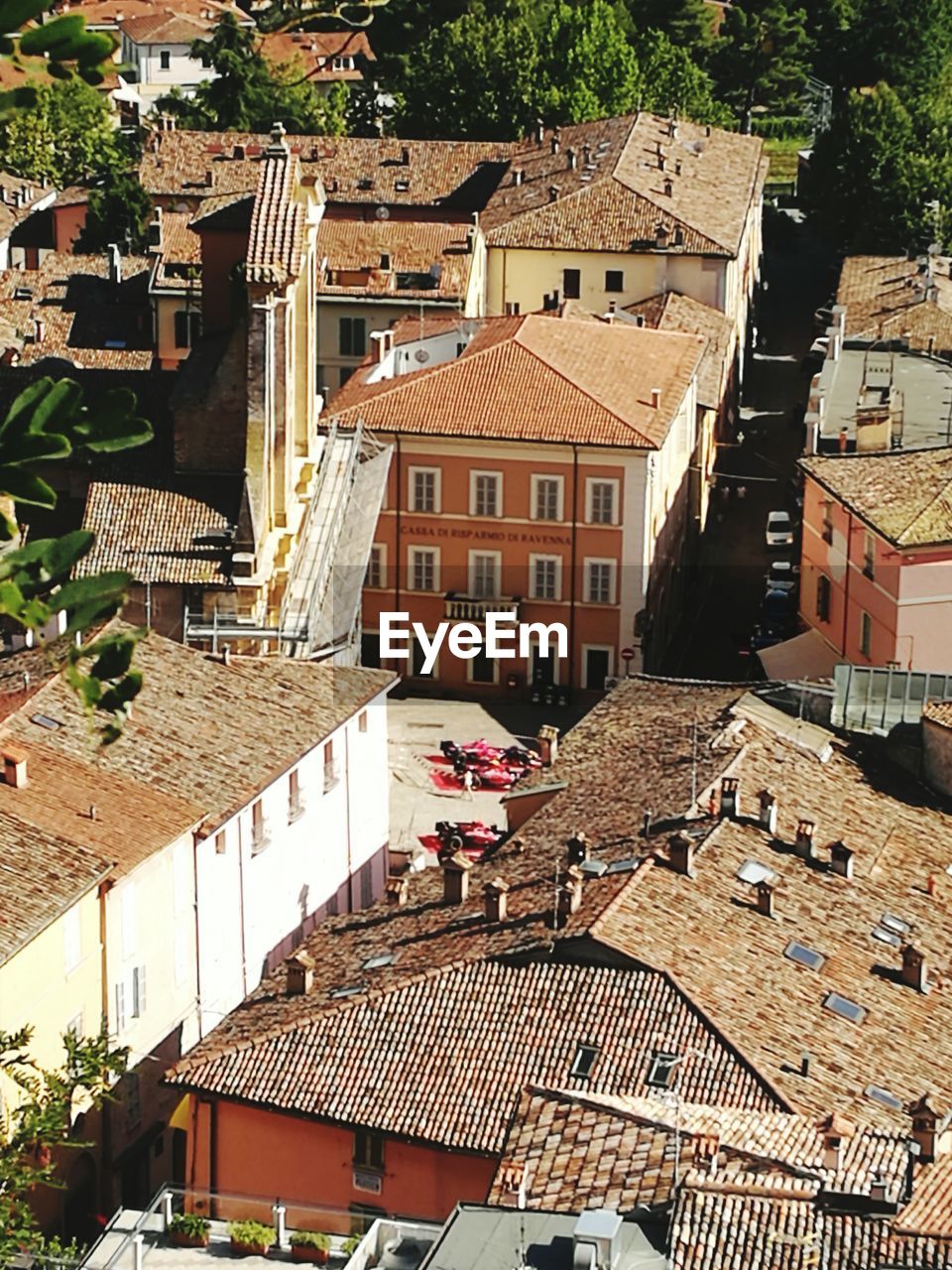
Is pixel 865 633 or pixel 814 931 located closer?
pixel 814 931

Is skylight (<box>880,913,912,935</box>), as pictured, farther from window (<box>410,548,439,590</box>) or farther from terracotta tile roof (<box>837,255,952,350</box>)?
terracotta tile roof (<box>837,255,952,350</box>)

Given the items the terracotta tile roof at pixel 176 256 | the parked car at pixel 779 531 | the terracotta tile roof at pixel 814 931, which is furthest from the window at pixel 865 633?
the terracotta tile roof at pixel 176 256

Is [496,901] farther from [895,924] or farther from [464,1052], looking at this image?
[895,924]

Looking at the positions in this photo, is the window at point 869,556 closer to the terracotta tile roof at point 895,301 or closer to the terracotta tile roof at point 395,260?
the terracotta tile roof at point 895,301

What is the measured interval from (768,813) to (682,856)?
2.54m

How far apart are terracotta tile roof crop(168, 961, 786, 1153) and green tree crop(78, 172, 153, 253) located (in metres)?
56.5

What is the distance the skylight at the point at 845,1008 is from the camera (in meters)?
32.8

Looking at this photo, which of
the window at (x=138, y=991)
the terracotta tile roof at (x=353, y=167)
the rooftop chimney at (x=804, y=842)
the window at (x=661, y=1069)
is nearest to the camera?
the window at (x=661, y=1069)

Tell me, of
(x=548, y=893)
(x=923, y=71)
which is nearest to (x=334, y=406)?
(x=548, y=893)

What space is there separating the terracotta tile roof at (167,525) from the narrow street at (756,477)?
1253cm

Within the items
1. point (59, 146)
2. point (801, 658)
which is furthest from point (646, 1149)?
point (59, 146)

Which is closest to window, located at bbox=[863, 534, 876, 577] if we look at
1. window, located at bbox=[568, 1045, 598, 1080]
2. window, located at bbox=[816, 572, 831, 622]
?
window, located at bbox=[816, 572, 831, 622]

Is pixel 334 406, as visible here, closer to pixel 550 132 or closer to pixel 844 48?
pixel 550 132

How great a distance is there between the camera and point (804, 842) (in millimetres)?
37156
